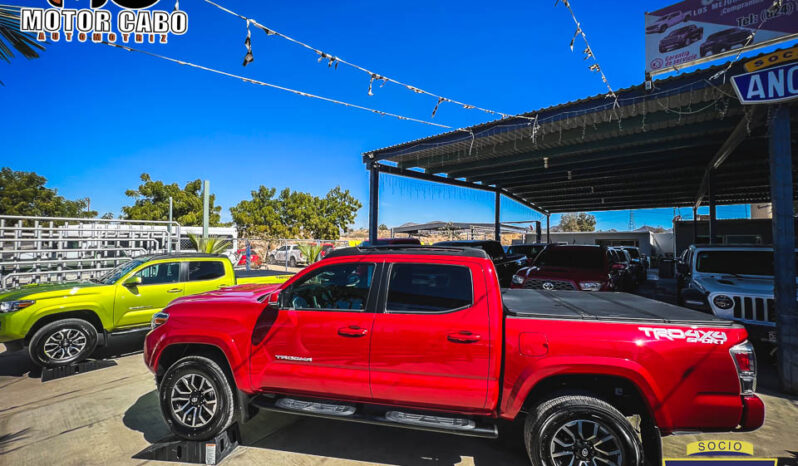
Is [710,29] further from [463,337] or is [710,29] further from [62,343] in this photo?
[62,343]

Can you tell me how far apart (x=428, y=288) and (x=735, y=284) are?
604cm

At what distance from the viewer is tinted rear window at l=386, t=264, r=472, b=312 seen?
308 cm

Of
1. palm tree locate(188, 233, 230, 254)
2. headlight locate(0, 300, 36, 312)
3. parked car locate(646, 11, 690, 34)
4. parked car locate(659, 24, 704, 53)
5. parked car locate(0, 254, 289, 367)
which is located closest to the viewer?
headlight locate(0, 300, 36, 312)

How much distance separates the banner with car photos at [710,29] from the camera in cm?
668

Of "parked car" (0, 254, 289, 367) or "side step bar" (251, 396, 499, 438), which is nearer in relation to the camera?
"side step bar" (251, 396, 499, 438)

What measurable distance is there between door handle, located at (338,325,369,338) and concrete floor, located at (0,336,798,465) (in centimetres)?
115

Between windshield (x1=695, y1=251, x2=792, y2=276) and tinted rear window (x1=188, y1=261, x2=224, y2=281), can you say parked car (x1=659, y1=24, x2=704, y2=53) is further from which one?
tinted rear window (x1=188, y1=261, x2=224, y2=281)

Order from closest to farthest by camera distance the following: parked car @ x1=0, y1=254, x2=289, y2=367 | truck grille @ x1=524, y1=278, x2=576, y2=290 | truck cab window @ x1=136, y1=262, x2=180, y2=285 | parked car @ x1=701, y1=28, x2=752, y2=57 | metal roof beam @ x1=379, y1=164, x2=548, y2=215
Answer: parked car @ x1=0, y1=254, x2=289, y2=367 < truck cab window @ x1=136, y1=262, x2=180, y2=285 < parked car @ x1=701, y1=28, x2=752, y2=57 < truck grille @ x1=524, y1=278, x2=576, y2=290 < metal roof beam @ x1=379, y1=164, x2=548, y2=215

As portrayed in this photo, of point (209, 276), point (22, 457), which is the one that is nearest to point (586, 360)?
point (22, 457)

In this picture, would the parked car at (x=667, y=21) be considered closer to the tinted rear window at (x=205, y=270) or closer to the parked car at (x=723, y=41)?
the parked car at (x=723, y=41)

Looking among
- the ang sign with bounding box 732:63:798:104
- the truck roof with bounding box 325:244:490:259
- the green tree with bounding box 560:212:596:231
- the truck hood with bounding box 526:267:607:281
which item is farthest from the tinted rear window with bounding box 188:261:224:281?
the green tree with bounding box 560:212:596:231

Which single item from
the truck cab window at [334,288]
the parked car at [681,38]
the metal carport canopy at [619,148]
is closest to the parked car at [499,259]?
the metal carport canopy at [619,148]

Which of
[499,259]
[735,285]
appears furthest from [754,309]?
[499,259]

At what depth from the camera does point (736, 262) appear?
707cm
